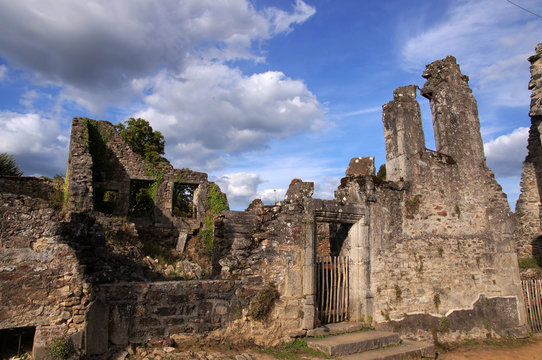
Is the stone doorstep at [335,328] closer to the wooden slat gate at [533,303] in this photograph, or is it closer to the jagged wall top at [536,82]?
the wooden slat gate at [533,303]

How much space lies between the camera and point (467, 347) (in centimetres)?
812

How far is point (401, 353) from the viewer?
625 cm

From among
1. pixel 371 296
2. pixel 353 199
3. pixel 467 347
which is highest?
pixel 353 199

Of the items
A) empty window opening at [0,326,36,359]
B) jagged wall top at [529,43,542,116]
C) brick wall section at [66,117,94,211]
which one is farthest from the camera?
brick wall section at [66,117,94,211]

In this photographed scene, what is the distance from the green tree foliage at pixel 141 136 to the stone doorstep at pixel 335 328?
17.8m

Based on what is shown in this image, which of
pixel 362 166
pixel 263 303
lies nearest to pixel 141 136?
pixel 362 166

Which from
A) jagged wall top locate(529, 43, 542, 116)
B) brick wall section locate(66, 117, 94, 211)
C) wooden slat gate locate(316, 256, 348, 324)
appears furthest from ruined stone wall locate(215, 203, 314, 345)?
jagged wall top locate(529, 43, 542, 116)

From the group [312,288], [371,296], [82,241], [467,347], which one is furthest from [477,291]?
[82,241]

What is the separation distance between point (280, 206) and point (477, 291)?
6232mm

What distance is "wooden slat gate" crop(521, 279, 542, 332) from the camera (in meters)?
9.71

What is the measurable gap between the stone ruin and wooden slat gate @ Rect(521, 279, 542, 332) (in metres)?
0.52

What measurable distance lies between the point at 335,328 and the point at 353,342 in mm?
744

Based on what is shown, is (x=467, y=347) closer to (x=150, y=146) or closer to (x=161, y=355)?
(x=161, y=355)

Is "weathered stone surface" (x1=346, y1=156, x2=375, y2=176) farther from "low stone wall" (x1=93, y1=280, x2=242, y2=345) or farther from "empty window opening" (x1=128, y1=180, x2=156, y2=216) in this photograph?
"empty window opening" (x1=128, y1=180, x2=156, y2=216)
